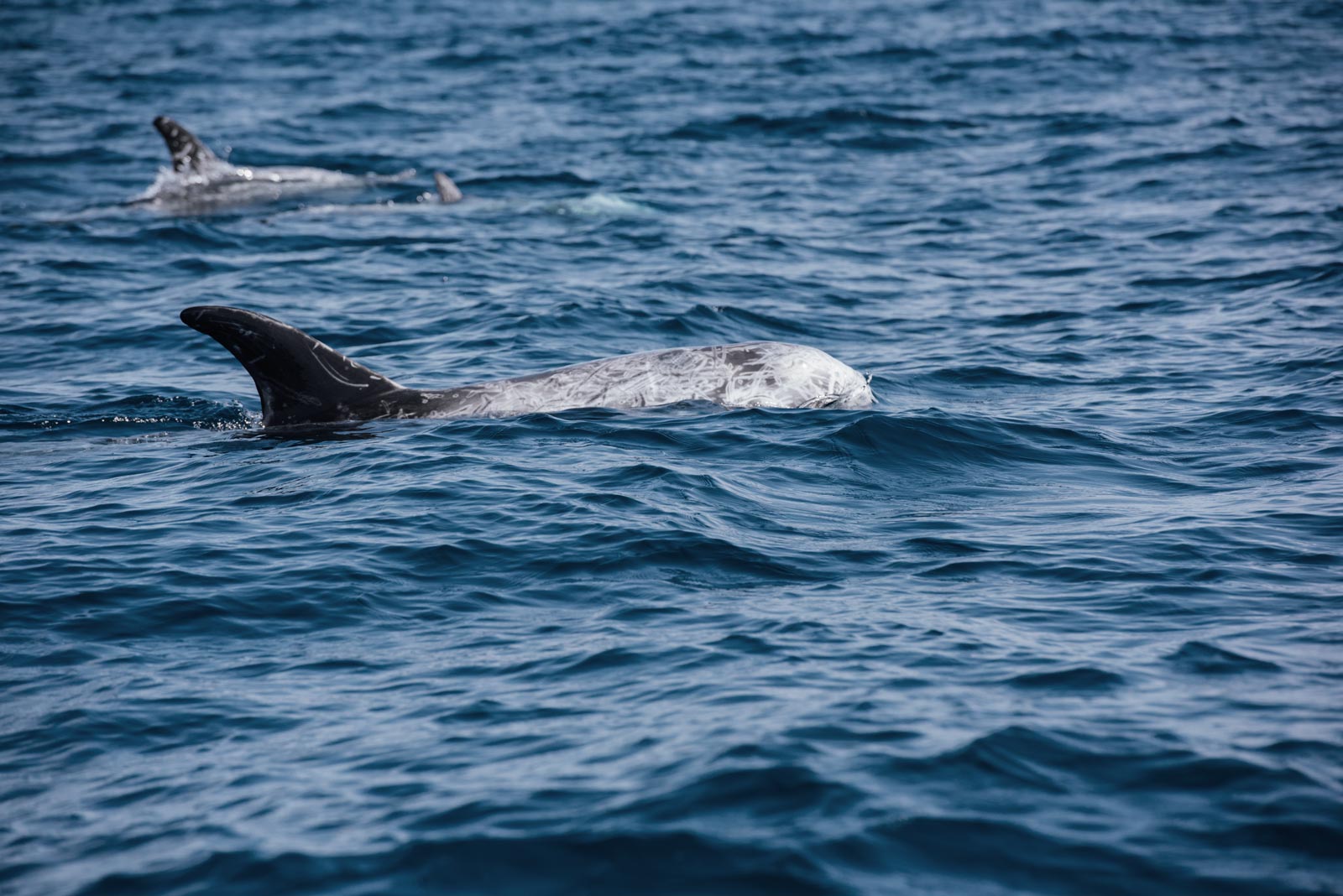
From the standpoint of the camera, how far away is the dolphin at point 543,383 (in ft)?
46.2

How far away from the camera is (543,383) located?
1520 centimetres

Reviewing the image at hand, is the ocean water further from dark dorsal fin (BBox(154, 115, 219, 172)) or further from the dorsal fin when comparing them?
dark dorsal fin (BBox(154, 115, 219, 172))

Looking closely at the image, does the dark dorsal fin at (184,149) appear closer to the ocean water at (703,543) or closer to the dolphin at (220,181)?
the dolphin at (220,181)

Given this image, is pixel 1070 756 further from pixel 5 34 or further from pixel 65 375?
pixel 5 34

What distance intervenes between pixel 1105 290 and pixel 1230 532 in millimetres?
9761

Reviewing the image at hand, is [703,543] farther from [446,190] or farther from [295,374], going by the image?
[446,190]

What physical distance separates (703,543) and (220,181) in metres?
19.8

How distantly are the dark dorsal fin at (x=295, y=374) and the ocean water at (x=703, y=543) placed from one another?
0.55 m

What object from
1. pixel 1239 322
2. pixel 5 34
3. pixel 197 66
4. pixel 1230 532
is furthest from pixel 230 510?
pixel 5 34

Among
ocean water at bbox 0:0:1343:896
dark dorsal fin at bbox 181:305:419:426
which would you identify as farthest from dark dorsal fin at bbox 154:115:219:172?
dark dorsal fin at bbox 181:305:419:426

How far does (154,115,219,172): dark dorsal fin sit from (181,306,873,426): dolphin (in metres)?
13.8

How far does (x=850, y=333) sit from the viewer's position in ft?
61.9

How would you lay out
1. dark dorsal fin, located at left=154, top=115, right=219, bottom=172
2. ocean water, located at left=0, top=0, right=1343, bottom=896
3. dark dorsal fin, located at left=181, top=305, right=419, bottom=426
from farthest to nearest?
1. dark dorsal fin, located at left=154, top=115, right=219, bottom=172
2. dark dorsal fin, located at left=181, top=305, right=419, bottom=426
3. ocean water, located at left=0, top=0, right=1343, bottom=896

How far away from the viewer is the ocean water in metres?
7.14
